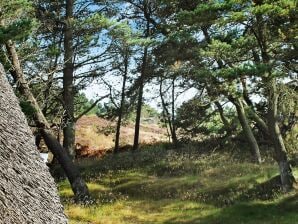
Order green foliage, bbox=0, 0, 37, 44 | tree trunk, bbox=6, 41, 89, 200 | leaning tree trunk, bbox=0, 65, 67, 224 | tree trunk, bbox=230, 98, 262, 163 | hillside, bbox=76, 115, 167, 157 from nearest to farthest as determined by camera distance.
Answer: leaning tree trunk, bbox=0, 65, 67, 224 < green foliage, bbox=0, 0, 37, 44 < tree trunk, bbox=6, 41, 89, 200 < tree trunk, bbox=230, 98, 262, 163 < hillside, bbox=76, 115, 167, 157

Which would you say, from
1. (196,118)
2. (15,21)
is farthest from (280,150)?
(15,21)

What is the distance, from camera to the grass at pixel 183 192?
15828mm

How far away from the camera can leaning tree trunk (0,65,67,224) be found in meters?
5.45

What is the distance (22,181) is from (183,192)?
13896 millimetres

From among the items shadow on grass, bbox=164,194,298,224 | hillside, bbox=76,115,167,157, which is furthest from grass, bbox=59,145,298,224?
hillside, bbox=76,115,167,157

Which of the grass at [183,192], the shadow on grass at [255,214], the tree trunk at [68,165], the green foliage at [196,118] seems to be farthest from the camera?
the green foliage at [196,118]

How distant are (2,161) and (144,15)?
22.2 m

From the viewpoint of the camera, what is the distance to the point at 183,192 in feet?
63.4

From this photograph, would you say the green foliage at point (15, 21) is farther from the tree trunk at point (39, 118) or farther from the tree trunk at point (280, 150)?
the tree trunk at point (280, 150)

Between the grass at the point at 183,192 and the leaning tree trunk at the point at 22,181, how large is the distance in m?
8.64

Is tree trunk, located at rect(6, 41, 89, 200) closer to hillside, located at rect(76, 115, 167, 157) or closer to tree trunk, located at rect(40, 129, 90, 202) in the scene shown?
tree trunk, located at rect(40, 129, 90, 202)

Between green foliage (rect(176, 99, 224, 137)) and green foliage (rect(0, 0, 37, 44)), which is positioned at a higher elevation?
green foliage (rect(0, 0, 37, 44))

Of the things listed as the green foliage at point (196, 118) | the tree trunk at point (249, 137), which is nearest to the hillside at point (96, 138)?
the green foliage at point (196, 118)

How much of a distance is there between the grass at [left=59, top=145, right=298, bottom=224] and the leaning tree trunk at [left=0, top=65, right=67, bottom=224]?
8.64 meters
